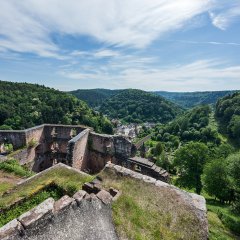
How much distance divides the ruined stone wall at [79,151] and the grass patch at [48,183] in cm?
267

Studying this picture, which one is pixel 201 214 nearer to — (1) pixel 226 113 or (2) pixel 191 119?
(1) pixel 226 113

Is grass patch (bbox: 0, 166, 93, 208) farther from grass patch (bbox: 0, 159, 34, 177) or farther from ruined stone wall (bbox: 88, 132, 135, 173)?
ruined stone wall (bbox: 88, 132, 135, 173)

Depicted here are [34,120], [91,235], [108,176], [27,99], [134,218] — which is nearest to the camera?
[91,235]

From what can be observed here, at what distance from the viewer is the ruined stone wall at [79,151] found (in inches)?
528

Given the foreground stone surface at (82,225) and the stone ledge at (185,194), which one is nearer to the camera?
the foreground stone surface at (82,225)

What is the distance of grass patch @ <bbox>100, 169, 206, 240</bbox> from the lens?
681 cm

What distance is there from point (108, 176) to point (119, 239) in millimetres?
2983

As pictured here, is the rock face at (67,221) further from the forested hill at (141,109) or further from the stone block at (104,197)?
the forested hill at (141,109)

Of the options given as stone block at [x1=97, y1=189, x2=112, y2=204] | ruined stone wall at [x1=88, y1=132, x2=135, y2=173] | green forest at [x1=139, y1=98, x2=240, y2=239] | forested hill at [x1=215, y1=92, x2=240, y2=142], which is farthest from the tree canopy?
forested hill at [x1=215, y1=92, x2=240, y2=142]

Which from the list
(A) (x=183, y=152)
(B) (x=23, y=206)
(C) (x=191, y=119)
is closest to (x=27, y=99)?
(A) (x=183, y=152)

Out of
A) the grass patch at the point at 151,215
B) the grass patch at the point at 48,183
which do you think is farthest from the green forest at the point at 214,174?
the grass patch at the point at 48,183

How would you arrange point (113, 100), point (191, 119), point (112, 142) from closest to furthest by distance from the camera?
point (112, 142), point (191, 119), point (113, 100)

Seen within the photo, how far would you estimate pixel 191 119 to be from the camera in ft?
338

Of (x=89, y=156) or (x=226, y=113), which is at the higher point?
(x=89, y=156)
